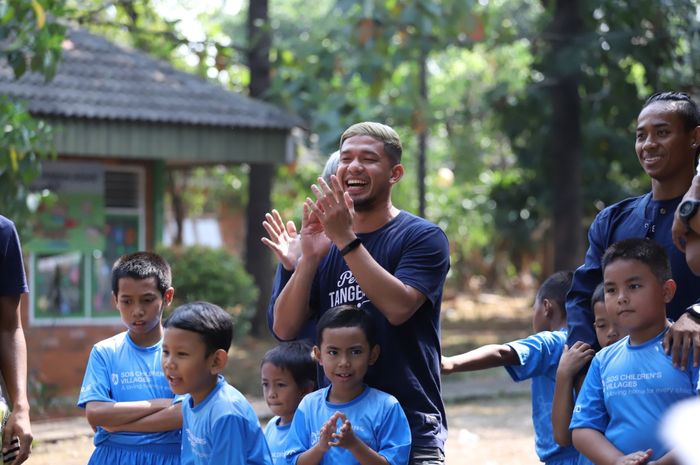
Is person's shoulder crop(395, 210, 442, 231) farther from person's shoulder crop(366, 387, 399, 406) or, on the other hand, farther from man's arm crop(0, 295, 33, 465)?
man's arm crop(0, 295, 33, 465)

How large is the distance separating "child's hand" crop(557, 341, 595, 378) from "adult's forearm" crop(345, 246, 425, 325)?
67cm

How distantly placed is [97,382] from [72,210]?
8.44m

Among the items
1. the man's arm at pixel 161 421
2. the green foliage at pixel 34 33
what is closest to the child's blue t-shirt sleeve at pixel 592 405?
the man's arm at pixel 161 421

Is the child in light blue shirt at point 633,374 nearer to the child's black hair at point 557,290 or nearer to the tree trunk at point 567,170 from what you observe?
the child's black hair at point 557,290

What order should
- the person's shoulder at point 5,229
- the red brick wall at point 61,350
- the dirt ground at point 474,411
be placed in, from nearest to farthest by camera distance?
the person's shoulder at point 5,229 → the dirt ground at point 474,411 → the red brick wall at point 61,350

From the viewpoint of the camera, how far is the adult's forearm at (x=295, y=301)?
4195 mm

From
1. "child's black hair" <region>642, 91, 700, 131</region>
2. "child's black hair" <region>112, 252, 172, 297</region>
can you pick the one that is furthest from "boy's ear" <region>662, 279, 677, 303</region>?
"child's black hair" <region>112, 252, 172, 297</region>

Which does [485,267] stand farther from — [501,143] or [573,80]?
[573,80]

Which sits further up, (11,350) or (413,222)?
(413,222)

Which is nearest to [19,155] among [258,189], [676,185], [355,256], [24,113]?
[24,113]

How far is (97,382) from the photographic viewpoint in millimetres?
4695

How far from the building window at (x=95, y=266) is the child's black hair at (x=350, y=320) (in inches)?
360

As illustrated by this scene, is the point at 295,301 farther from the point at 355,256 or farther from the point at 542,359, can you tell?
the point at 542,359

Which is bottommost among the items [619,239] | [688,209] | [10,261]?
[10,261]
